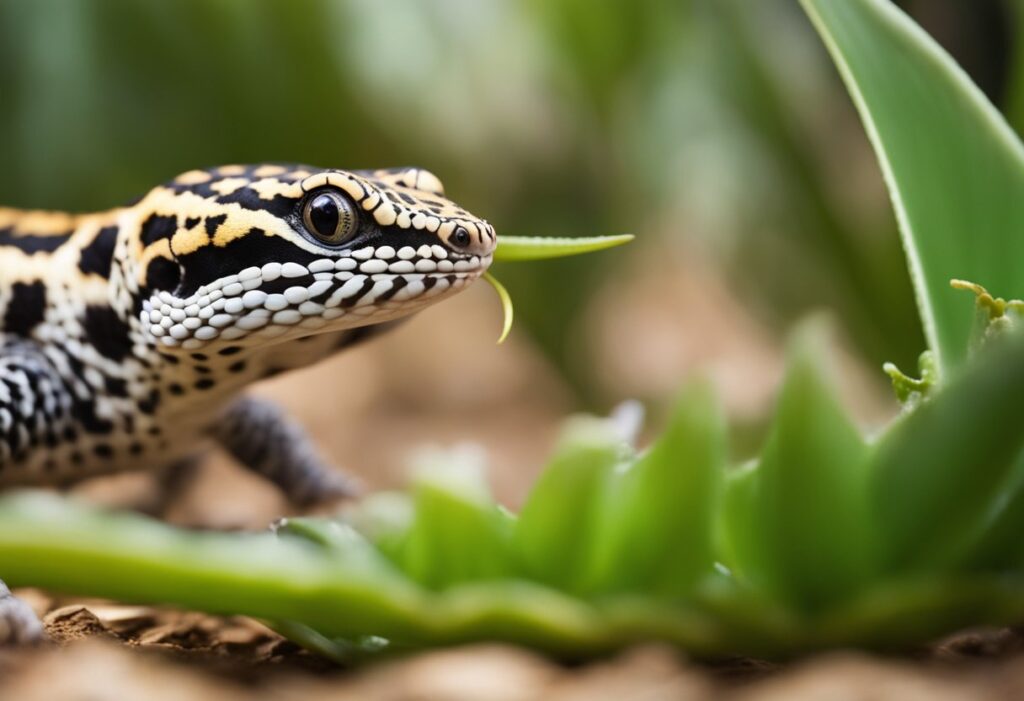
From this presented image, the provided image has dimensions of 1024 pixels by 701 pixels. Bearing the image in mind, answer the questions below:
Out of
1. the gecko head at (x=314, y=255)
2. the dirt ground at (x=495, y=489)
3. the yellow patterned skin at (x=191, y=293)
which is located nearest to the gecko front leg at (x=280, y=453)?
the dirt ground at (x=495, y=489)

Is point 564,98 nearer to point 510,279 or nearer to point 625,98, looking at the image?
point 625,98

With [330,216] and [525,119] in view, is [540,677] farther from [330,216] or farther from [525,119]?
[525,119]

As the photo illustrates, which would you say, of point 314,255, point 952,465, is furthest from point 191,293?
point 952,465

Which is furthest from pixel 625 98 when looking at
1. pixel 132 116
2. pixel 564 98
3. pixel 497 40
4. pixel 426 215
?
pixel 426 215

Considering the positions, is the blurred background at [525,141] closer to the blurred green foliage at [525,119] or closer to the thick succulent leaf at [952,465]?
the blurred green foliage at [525,119]

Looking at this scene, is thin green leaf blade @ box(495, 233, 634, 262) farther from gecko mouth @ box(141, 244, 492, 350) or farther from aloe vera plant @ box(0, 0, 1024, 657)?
aloe vera plant @ box(0, 0, 1024, 657)

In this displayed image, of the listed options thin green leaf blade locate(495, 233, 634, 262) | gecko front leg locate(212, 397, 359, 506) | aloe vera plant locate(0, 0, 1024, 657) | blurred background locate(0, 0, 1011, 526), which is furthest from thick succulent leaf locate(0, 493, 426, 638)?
blurred background locate(0, 0, 1011, 526)
